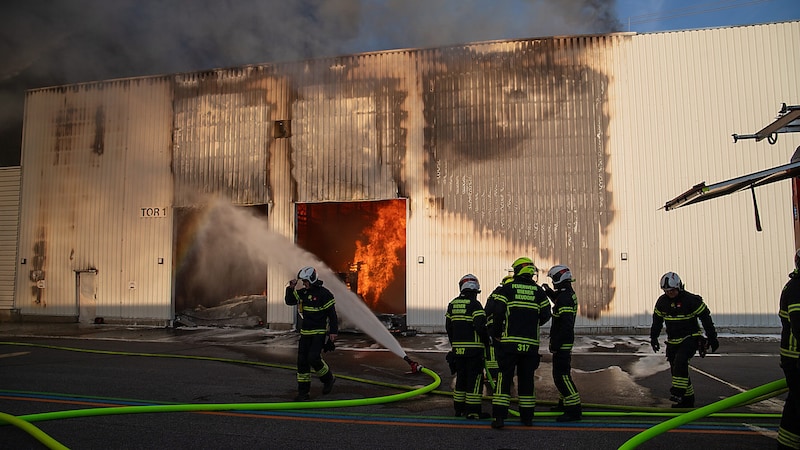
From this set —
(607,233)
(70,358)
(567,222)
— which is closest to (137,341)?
(70,358)

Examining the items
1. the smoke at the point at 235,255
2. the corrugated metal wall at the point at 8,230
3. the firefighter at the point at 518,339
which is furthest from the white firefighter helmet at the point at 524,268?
the corrugated metal wall at the point at 8,230

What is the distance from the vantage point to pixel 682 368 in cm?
679

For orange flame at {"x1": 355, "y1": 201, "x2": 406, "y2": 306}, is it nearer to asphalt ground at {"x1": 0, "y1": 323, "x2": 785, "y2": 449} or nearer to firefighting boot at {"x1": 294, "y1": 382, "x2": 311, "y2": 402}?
asphalt ground at {"x1": 0, "y1": 323, "x2": 785, "y2": 449}

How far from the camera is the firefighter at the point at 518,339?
5.89m

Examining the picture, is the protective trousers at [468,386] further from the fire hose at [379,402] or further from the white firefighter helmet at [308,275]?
the white firefighter helmet at [308,275]

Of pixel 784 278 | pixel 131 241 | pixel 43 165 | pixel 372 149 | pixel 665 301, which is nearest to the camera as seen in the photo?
pixel 665 301

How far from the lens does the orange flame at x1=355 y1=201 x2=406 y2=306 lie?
20.3 m

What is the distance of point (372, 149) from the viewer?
653 inches

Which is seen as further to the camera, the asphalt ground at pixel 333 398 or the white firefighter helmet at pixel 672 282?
the white firefighter helmet at pixel 672 282

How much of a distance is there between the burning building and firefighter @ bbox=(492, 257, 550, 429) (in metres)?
9.55

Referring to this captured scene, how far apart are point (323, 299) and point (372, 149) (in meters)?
9.52

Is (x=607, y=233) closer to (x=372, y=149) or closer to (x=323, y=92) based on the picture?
(x=372, y=149)

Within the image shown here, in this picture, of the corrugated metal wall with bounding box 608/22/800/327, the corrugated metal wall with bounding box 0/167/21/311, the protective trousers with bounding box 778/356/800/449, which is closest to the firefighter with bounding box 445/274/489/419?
the protective trousers with bounding box 778/356/800/449

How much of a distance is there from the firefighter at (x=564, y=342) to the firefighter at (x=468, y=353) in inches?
33.1
